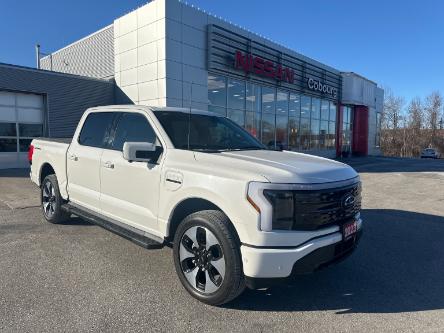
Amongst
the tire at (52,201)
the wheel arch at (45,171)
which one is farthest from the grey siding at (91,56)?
the tire at (52,201)

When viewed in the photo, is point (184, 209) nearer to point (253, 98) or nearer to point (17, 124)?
point (17, 124)

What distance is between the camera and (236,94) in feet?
65.9

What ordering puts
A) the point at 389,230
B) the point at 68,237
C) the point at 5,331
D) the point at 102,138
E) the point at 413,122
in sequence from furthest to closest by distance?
the point at 413,122, the point at 389,230, the point at 68,237, the point at 102,138, the point at 5,331

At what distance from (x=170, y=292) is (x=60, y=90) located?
52.6 feet

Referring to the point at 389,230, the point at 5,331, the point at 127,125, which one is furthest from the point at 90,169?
the point at 389,230

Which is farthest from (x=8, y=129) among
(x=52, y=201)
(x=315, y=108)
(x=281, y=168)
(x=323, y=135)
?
(x=323, y=135)

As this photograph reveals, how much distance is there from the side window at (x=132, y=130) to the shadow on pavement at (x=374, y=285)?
2.14 meters

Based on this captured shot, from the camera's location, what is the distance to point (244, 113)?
2073cm

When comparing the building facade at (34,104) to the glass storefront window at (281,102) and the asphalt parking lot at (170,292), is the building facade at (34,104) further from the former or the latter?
the asphalt parking lot at (170,292)

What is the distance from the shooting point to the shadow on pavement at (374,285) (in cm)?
343

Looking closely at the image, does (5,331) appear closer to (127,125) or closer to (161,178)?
(161,178)

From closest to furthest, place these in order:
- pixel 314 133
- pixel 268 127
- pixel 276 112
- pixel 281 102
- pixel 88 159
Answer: pixel 88 159 → pixel 268 127 → pixel 276 112 → pixel 281 102 → pixel 314 133

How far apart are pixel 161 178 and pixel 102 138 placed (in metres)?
1.63

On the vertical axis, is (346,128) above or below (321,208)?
above
